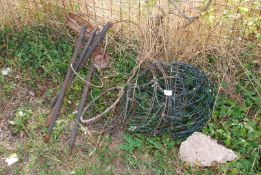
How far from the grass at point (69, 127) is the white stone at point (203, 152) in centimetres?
6

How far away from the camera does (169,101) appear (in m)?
3.46

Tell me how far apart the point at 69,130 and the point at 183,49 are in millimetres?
1444

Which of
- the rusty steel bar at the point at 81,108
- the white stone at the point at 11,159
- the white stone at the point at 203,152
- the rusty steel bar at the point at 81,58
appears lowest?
the white stone at the point at 11,159

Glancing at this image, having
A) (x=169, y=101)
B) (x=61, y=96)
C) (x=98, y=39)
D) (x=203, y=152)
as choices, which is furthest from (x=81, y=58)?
(x=203, y=152)

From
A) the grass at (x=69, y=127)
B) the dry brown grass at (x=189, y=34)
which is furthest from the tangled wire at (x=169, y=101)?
the dry brown grass at (x=189, y=34)

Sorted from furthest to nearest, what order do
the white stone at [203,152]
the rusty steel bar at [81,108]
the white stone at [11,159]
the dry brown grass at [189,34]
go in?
1. the dry brown grass at [189,34]
2. the rusty steel bar at [81,108]
3. the white stone at [11,159]
4. the white stone at [203,152]

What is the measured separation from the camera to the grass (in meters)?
3.36

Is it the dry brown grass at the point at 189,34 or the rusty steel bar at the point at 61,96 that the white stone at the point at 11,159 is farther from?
the dry brown grass at the point at 189,34

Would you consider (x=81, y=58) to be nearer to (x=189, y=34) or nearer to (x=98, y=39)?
(x=98, y=39)

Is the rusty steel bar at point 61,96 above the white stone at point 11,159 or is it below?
above

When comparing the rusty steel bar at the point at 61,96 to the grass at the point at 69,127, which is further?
the rusty steel bar at the point at 61,96

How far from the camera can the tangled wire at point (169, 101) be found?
349cm

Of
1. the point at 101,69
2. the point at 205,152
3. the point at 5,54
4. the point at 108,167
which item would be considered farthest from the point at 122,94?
the point at 5,54

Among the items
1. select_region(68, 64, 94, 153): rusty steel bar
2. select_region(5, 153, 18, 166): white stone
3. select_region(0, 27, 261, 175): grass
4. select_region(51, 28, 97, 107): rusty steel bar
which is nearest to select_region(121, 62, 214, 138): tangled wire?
select_region(0, 27, 261, 175): grass
